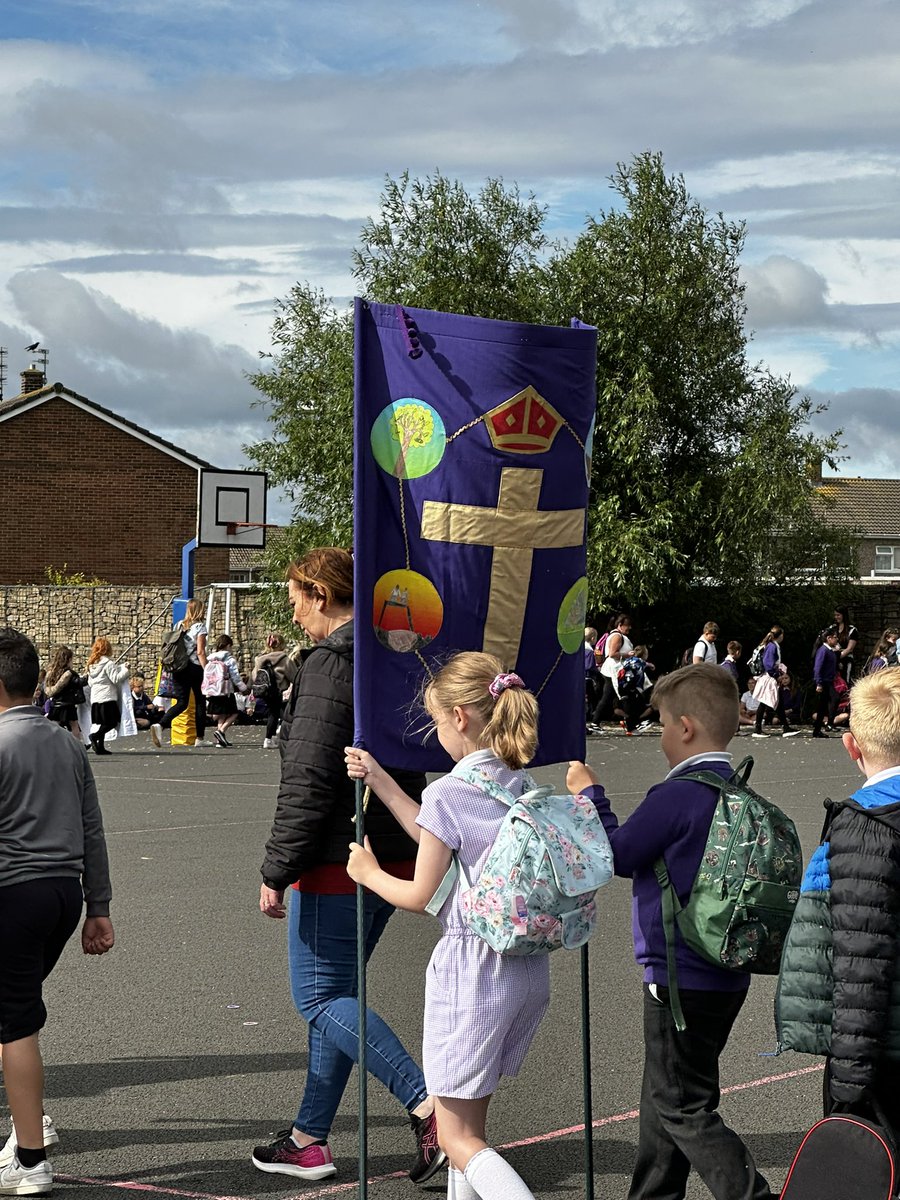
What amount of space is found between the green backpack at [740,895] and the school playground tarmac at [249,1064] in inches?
48.2

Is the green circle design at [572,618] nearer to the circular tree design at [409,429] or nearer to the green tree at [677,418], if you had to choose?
the circular tree design at [409,429]

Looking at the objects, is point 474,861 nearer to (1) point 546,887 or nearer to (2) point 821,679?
(1) point 546,887

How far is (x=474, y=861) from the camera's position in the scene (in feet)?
12.4

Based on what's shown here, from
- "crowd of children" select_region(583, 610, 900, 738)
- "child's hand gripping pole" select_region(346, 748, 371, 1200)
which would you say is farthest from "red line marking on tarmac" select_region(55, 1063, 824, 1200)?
"crowd of children" select_region(583, 610, 900, 738)

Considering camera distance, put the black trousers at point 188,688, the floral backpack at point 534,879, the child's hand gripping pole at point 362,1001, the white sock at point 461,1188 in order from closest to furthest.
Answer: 1. the floral backpack at point 534,879
2. the white sock at point 461,1188
3. the child's hand gripping pole at point 362,1001
4. the black trousers at point 188,688

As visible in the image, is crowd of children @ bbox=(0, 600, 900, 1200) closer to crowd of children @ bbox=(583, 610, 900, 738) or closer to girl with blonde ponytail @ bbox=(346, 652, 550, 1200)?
girl with blonde ponytail @ bbox=(346, 652, 550, 1200)

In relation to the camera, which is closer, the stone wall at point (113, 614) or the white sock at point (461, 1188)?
the white sock at point (461, 1188)

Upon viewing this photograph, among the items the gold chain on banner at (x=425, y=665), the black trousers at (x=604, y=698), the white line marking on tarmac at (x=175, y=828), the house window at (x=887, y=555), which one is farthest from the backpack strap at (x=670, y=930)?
the house window at (x=887, y=555)

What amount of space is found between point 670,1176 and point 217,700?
2005 centimetres

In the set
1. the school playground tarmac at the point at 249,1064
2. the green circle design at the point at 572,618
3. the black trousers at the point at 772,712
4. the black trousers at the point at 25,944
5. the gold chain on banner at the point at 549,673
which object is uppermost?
the green circle design at the point at 572,618

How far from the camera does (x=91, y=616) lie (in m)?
36.1

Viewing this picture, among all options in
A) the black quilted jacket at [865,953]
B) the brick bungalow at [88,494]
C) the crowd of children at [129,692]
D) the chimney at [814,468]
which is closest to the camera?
the black quilted jacket at [865,953]

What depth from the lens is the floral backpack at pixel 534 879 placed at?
365 cm

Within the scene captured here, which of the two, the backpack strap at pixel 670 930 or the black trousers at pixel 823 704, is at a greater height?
the backpack strap at pixel 670 930
